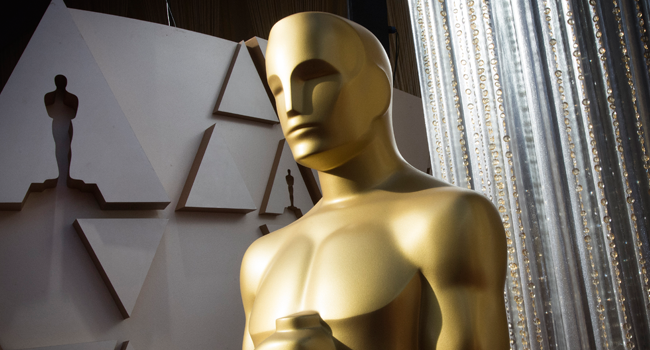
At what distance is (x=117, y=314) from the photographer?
5.06ft

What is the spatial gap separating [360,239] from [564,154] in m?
0.69

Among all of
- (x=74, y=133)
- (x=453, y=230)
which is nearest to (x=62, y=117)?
(x=74, y=133)

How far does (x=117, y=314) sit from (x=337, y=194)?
35.6 inches

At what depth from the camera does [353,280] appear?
89 centimetres

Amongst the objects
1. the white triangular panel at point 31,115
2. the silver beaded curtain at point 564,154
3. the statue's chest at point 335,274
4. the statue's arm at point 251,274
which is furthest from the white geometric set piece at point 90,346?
the silver beaded curtain at point 564,154

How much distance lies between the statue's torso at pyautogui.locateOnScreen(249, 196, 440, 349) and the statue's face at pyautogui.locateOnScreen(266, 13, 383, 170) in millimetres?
150

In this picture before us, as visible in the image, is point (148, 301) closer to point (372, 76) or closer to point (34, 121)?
point (34, 121)

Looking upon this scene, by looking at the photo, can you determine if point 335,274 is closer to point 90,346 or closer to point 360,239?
point 360,239

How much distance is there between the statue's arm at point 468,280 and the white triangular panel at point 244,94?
130 centimetres

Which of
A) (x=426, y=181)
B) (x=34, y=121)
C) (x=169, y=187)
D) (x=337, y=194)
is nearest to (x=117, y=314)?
(x=169, y=187)

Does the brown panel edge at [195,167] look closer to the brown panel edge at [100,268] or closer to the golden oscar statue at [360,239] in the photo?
the brown panel edge at [100,268]

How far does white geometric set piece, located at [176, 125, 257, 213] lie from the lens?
1.76 meters

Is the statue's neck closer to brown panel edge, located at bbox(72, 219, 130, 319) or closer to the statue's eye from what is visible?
the statue's eye

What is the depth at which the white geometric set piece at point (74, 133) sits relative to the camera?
1.43 meters
